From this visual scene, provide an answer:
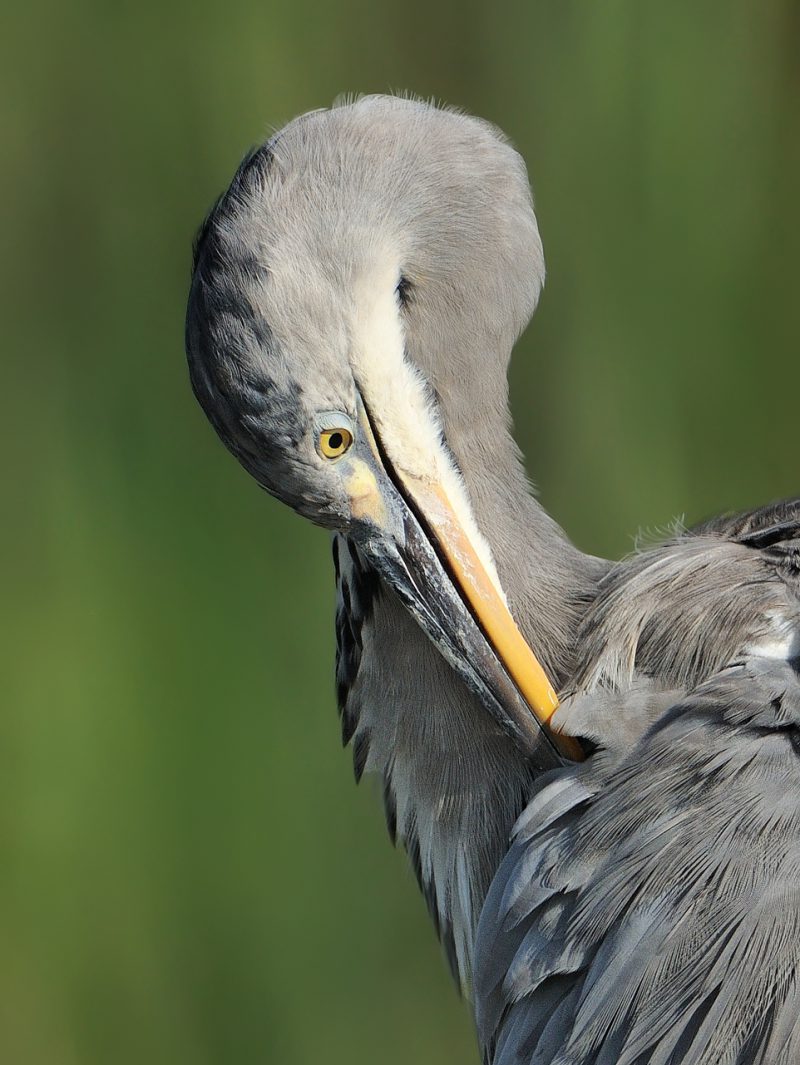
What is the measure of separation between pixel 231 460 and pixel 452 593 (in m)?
1.36

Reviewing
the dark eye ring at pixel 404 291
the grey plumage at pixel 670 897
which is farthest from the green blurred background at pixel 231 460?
the grey plumage at pixel 670 897

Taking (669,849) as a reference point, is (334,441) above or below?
above

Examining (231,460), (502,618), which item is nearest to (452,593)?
(502,618)

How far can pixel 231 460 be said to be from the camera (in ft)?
8.80

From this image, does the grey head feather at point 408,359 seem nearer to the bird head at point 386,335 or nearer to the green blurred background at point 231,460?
the bird head at point 386,335

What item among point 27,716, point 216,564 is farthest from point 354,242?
point 27,716

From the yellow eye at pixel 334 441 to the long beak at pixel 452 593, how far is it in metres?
0.03

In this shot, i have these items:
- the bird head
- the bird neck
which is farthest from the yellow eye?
the bird neck

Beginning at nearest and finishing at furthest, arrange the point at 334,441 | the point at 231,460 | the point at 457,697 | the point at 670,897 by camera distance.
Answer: the point at 670,897 < the point at 334,441 < the point at 457,697 < the point at 231,460

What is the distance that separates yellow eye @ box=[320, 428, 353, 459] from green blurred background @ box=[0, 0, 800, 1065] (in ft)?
3.91

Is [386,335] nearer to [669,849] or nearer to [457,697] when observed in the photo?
[457,697]

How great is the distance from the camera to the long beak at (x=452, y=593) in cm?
138

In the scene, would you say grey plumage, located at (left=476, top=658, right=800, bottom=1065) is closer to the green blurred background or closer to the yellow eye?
the yellow eye

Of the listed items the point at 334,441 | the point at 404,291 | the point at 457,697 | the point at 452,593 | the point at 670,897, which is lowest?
the point at 670,897
